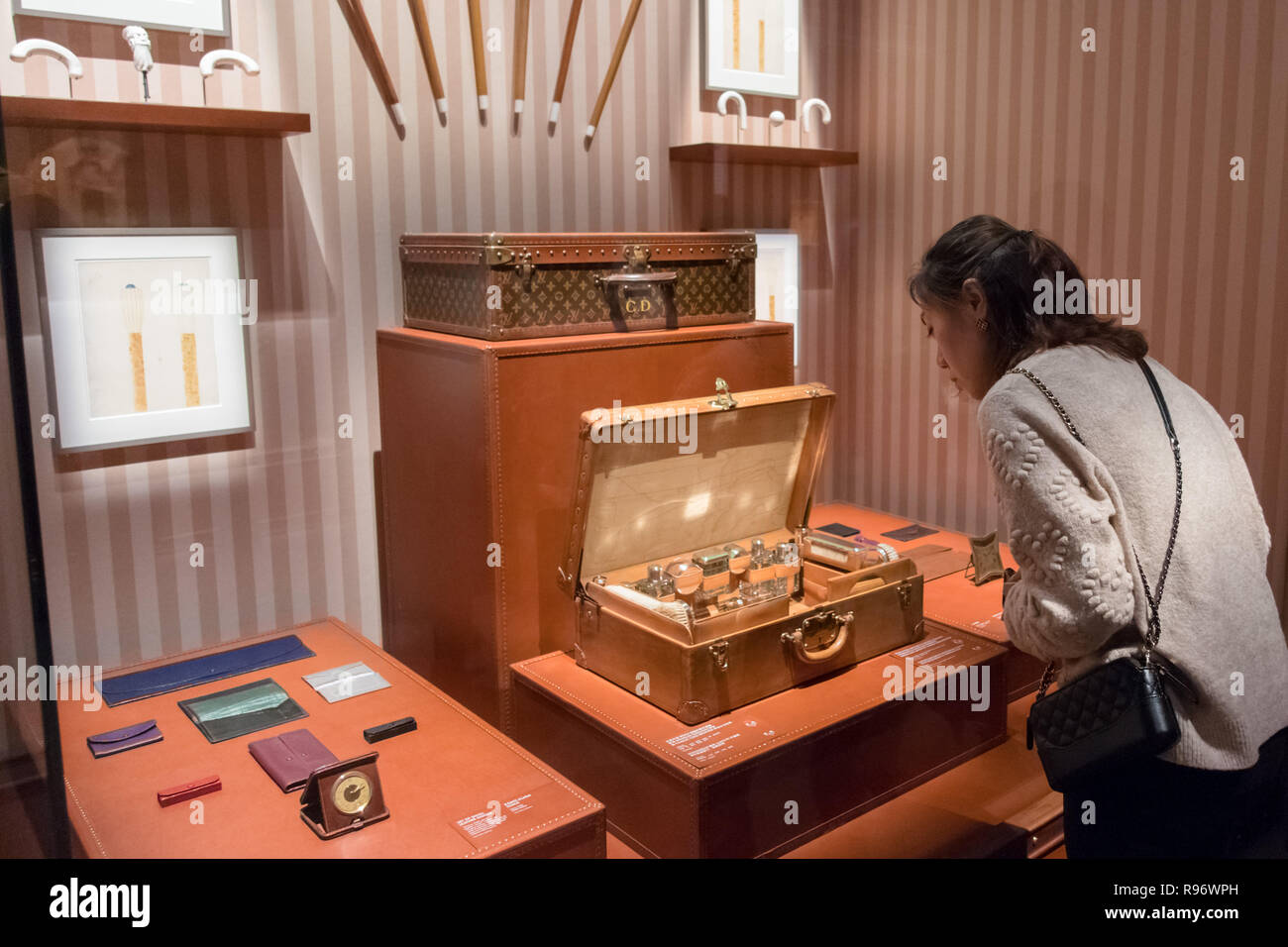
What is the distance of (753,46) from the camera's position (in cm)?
291

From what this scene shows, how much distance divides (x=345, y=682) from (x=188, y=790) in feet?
1.73

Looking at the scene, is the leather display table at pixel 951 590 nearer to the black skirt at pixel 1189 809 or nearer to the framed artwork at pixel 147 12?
the black skirt at pixel 1189 809

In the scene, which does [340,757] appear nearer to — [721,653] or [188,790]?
[188,790]

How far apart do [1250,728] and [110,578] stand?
225 centimetres

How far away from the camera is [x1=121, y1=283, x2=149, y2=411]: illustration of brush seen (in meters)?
2.31

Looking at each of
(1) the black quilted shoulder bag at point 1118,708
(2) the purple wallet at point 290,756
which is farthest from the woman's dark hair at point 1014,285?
(2) the purple wallet at point 290,756

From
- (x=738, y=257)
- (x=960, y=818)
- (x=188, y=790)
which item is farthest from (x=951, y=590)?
(x=188, y=790)

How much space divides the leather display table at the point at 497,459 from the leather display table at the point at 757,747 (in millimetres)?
146

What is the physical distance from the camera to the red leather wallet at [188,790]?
6.40 feet

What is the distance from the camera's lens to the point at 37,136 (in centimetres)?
210

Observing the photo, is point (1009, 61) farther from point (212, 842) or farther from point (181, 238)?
point (212, 842)

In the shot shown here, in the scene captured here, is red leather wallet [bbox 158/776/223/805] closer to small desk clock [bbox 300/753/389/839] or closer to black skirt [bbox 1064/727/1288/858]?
small desk clock [bbox 300/753/389/839]

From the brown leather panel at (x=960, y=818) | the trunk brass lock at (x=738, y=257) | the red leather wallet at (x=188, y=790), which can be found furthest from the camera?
the trunk brass lock at (x=738, y=257)

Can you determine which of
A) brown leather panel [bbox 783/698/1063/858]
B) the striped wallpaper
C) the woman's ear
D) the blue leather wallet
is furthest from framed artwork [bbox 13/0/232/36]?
brown leather panel [bbox 783/698/1063/858]
